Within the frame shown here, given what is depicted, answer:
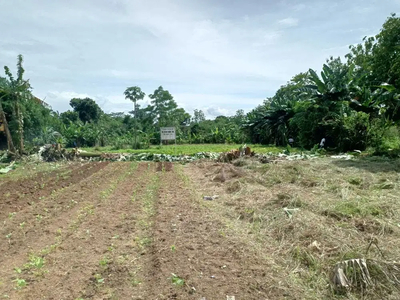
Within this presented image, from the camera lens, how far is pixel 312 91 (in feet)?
61.9

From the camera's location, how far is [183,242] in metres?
4.04

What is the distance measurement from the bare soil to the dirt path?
0.05ft

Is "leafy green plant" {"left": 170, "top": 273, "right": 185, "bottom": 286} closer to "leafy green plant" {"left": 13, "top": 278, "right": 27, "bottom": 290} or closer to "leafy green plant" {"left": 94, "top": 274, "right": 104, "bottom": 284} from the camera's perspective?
"leafy green plant" {"left": 94, "top": 274, "right": 104, "bottom": 284}

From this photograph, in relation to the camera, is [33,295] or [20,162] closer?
[33,295]

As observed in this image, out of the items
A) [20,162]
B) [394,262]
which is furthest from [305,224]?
[20,162]

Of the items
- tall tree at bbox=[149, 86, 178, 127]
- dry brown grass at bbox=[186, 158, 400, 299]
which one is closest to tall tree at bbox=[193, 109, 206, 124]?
tall tree at bbox=[149, 86, 178, 127]

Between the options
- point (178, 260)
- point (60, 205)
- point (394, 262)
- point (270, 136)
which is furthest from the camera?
point (270, 136)

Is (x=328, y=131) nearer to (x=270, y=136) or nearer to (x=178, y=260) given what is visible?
(x=270, y=136)

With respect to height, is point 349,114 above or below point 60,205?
above

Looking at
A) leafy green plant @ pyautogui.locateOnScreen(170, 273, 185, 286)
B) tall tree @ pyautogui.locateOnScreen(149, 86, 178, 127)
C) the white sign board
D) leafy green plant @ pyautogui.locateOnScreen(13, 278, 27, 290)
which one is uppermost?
tall tree @ pyautogui.locateOnScreen(149, 86, 178, 127)

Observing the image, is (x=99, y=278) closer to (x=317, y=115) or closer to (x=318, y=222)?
(x=318, y=222)

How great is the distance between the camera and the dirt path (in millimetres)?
2963

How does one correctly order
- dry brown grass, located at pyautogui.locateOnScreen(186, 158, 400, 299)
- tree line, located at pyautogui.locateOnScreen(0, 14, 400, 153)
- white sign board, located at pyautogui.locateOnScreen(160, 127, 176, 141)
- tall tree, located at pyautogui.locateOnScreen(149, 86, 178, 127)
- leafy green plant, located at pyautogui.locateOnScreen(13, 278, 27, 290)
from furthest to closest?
tall tree, located at pyautogui.locateOnScreen(149, 86, 178, 127)
white sign board, located at pyautogui.locateOnScreen(160, 127, 176, 141)
tree line, located at pyautogui.locateOnScreen(0, 14, 400, 153)
leafy green plant, located at pyautogui.locateOnScreen(13, 278, 27, 290)
dry brown grass, located at pyautogui.locateOnScreen(186, 158, 400, 299)

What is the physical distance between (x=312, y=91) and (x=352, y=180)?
1347cm
